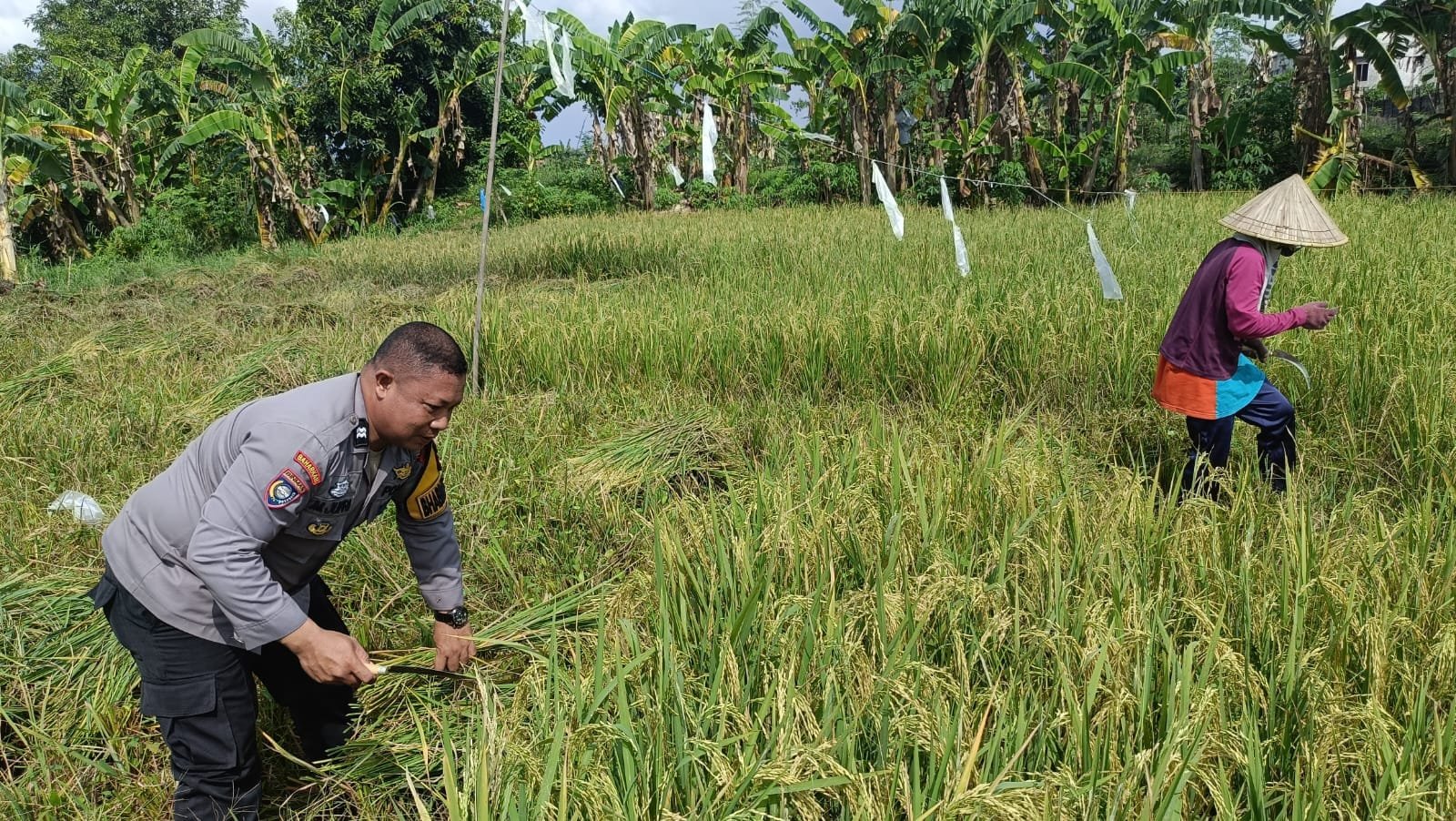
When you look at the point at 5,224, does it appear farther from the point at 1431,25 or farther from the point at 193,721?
the point at 1431,25

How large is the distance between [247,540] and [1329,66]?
45.6ft

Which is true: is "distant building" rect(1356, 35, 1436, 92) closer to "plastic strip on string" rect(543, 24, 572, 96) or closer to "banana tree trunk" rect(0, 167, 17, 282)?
"plastic strip on string" rect(543, 24, 572, 96)

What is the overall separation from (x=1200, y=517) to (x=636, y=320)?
346 cm

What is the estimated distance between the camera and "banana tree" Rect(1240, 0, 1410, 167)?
36.9 ft

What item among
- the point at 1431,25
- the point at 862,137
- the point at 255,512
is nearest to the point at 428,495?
the point at 255,512

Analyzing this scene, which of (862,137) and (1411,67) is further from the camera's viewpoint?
(1411,67)

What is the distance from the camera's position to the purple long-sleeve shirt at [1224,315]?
113 inches

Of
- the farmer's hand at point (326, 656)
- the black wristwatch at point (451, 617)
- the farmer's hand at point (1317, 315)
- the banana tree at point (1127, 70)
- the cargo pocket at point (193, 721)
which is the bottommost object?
the cargo pocket at point (193, 721)

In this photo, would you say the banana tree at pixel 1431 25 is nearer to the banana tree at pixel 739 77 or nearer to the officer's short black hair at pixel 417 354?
the banana tree at pixel 739 77

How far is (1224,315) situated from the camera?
9.75ft

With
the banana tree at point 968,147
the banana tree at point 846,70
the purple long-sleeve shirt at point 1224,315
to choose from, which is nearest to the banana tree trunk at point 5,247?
the banana tree at point 846,70

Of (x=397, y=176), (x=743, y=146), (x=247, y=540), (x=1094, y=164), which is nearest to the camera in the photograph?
(x=247, y=540)

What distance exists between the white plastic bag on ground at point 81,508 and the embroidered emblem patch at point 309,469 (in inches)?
76.8

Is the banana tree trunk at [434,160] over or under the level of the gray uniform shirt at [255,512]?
over
